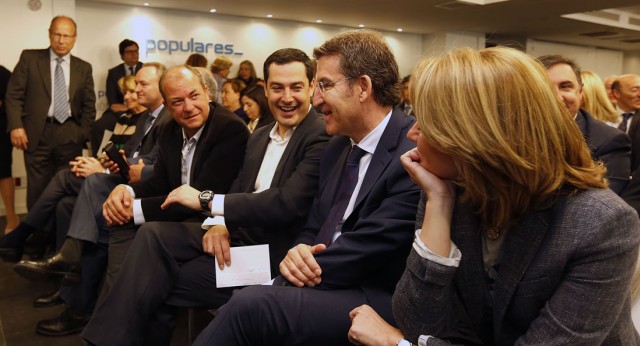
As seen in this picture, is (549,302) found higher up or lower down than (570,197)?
lower down

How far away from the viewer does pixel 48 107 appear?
5004mm

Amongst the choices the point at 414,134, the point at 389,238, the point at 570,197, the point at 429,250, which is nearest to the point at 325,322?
the point at 389,238

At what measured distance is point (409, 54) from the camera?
1198cm

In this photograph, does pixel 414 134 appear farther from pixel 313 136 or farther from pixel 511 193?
pixel 313 136

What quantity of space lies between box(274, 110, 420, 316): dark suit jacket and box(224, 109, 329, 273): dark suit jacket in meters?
0.43

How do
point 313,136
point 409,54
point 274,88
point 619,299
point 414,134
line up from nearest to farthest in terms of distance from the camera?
point 619,299, point 414,134, point 313,136, point 274,88, point 409,54

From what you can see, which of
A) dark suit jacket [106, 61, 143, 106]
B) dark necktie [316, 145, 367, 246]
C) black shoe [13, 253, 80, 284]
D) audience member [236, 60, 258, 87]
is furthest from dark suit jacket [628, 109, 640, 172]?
audience member [236, 60, 258, 87]

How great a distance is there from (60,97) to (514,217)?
16.2 ft

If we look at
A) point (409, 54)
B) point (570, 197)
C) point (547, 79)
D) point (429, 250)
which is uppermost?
point (409, 54)

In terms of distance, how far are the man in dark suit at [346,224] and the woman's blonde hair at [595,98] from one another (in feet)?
7.22

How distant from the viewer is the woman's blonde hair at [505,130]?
1063 mm

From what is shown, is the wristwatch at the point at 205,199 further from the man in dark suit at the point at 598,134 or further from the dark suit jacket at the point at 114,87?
the dark suit jacket at the point at 114,87

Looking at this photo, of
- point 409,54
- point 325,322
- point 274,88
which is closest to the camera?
point 325,322

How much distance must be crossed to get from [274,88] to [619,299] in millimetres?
1731
